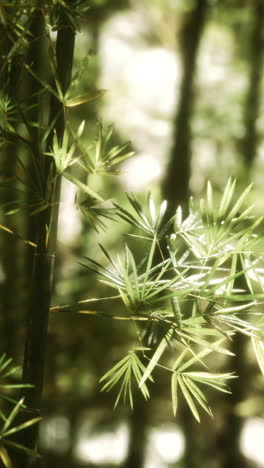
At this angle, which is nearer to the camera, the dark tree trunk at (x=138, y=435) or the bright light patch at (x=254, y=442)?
the dark tree trunk at (x=138, y=435)

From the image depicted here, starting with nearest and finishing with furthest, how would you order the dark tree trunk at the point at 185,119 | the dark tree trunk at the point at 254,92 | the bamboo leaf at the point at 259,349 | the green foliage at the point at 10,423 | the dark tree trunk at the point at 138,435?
the green foliage at the point at 10,423, the bamboo leaf at the point at 259,349, the dark tree trunk at the point at 185,119, the dark tree trunk at the point at 138,435, the dark tree trunk at the point at 254,92

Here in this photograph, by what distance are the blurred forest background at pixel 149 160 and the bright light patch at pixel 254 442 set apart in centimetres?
77

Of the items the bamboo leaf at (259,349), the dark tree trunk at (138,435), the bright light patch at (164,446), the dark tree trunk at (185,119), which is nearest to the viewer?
the bamboo leaf at (259,349)

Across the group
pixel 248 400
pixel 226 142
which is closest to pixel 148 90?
pixel 226 142

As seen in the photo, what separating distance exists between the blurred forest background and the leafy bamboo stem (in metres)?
2.15

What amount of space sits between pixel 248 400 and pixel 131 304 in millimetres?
3655

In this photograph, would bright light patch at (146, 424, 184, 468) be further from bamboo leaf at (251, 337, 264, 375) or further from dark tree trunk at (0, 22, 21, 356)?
bamboo leaf at (251, 337, 264, 375)

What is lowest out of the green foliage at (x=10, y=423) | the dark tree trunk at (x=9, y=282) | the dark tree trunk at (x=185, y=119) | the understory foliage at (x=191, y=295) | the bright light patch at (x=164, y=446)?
the bright light patch at (x=164, y=446)

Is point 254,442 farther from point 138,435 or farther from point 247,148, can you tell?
point 247,148

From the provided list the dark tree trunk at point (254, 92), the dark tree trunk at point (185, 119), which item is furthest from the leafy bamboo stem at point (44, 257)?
the dark tree trunk at point (254, 92)

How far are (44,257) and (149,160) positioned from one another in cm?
393

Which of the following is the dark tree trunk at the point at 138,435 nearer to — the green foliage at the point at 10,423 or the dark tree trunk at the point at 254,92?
the dark tree trunk at the point at 254,92

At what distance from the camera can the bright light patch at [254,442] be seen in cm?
568

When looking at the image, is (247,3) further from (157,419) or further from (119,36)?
(157,419)
